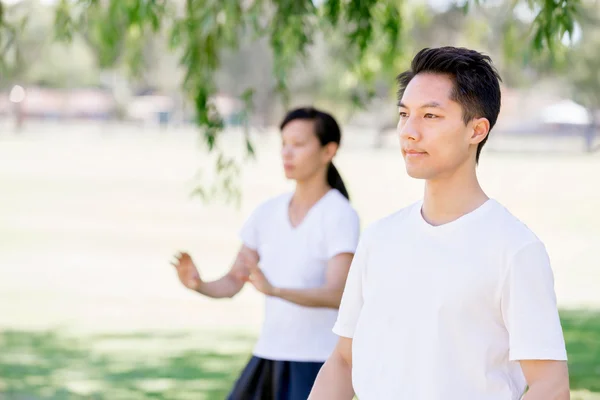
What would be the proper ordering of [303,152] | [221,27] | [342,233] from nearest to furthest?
[342,233]
[303,152]
[221,27]

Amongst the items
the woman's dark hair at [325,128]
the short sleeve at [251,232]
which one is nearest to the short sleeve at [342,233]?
the woman's dark hair at [325,128]

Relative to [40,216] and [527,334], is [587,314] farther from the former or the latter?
[40,216]

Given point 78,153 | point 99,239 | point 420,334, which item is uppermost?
point 78,153

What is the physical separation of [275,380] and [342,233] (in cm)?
58

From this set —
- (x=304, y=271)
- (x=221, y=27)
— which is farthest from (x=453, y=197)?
(x=221, y=27)

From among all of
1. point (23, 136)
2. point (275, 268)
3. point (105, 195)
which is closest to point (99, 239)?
point (105, 195)

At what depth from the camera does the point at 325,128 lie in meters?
4.20

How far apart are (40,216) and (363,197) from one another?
8292 mm

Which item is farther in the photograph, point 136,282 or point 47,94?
point 47,94

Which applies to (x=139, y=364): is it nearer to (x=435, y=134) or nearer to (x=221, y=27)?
(x=221, y=27)

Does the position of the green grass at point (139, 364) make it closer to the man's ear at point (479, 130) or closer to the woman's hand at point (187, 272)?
the woman's hand at point (187, 272)

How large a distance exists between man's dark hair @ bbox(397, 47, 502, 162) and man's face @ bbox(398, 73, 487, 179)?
15mm

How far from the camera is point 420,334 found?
202cm

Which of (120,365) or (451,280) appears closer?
(451,280)
